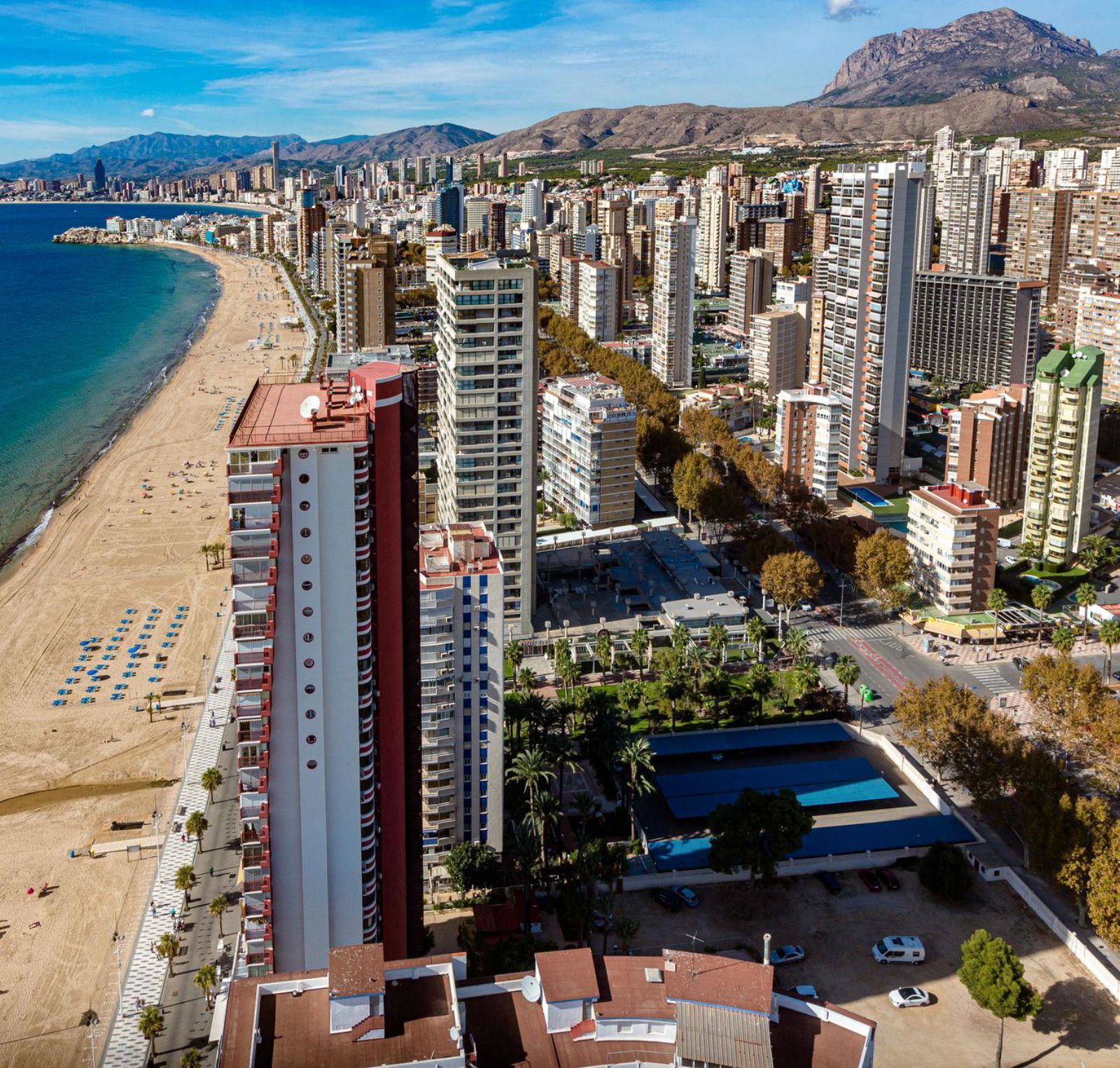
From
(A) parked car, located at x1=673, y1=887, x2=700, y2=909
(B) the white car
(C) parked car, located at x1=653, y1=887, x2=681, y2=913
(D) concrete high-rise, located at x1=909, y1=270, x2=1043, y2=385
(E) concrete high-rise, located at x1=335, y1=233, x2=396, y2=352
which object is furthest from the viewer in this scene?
(E) concrete high-rise, located at x1=335, y1=233, x2=396, y2=352

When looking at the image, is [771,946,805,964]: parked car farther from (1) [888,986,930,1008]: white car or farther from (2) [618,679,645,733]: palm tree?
(2) [618,679,645,733]: palm tree

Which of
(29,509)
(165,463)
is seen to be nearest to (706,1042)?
(29,509)

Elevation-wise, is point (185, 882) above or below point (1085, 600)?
below

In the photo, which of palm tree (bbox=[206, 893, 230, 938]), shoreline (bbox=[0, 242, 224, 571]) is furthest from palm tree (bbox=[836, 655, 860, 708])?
shoreline (bbox=[0, 242, 224, 571])

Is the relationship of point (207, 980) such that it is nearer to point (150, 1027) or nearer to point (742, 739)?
point (150, 1027)

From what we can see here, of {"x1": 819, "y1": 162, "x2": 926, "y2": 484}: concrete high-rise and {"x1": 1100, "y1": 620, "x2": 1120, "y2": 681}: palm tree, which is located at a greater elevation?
{"x1": 819, "y1": 162, "x2": 926, "y2": 484}: concrete high-rise

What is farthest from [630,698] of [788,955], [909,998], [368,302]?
[368,302]

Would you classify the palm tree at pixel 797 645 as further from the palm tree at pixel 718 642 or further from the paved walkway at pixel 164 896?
the paved walkway at pixel 164 896
